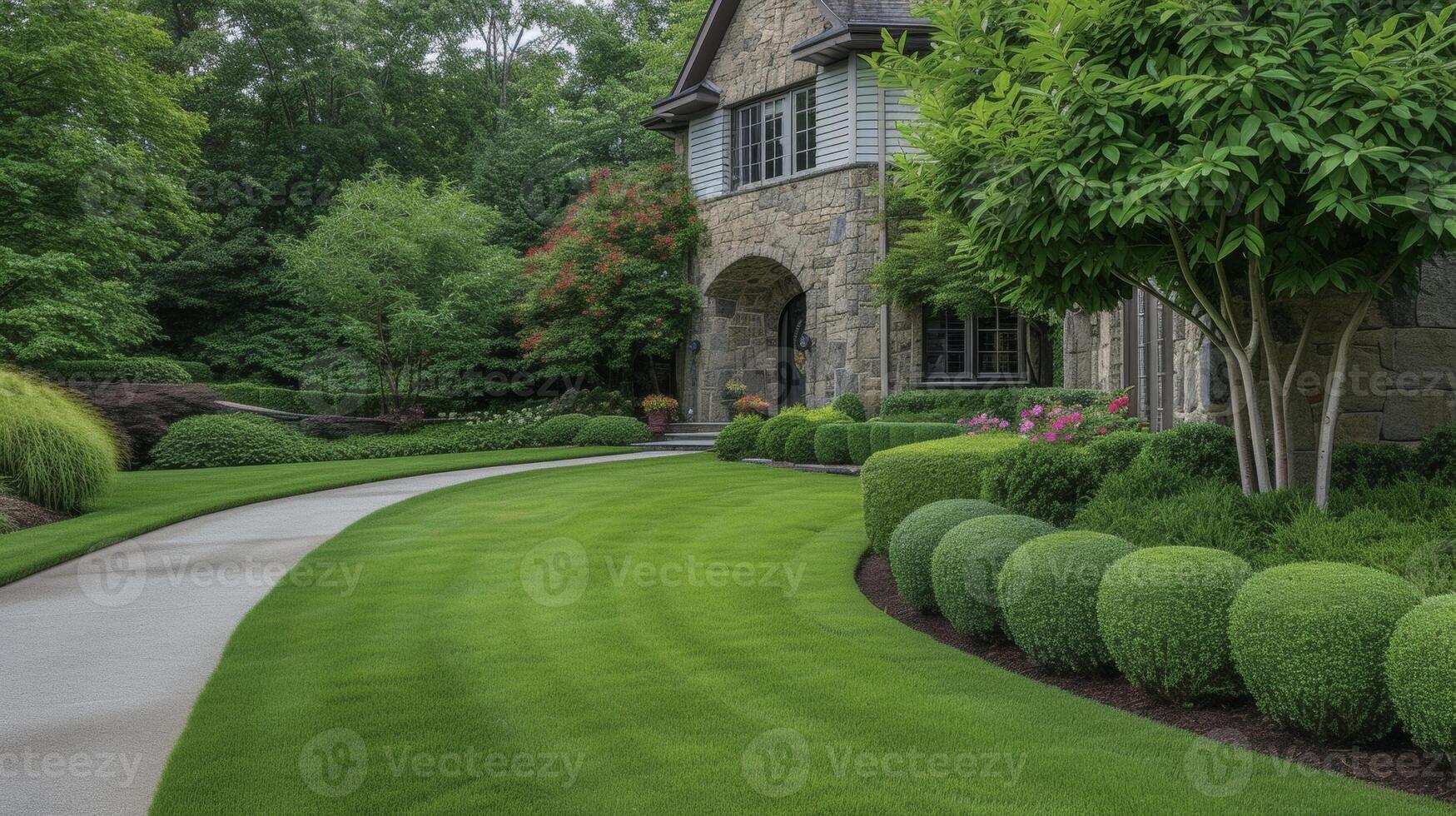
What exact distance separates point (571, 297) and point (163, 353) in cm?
1325

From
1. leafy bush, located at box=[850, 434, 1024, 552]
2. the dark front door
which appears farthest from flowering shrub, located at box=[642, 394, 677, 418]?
leafy bush, located at box=[850, 434, 1024, 552]

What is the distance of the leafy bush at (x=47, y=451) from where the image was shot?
9.28 m

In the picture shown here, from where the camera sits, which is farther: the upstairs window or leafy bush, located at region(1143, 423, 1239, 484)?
the upstairs window

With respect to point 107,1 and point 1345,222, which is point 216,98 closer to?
point 107,1

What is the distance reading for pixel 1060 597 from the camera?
4.08 metres

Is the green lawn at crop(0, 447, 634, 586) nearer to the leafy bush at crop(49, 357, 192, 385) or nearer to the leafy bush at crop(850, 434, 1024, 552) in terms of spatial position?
the leafy bush at crop(49, 357, 192, 385)

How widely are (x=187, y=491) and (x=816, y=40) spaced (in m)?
12.5

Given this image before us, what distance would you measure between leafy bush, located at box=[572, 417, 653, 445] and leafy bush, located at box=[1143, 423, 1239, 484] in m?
13.3

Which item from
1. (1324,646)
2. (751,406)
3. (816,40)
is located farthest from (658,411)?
(1324,646)

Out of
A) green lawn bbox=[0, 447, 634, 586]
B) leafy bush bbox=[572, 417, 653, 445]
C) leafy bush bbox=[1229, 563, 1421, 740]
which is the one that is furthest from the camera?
leafy bush bbox=[572, 417, 653, 445]

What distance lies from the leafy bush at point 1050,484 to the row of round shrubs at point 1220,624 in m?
1.26

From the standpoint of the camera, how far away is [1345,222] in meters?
4.76

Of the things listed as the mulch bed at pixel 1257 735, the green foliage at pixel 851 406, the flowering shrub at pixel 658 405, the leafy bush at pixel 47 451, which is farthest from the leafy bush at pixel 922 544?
the flowering shrub at pixel 658 405

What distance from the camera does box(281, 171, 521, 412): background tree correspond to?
1909cm
